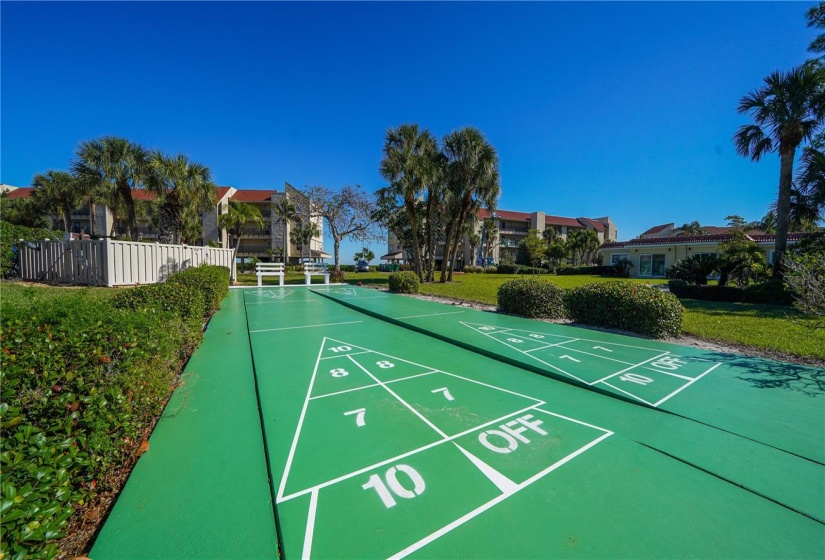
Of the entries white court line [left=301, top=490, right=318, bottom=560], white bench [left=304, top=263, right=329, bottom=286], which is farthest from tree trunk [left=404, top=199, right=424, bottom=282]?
white court line [left=301, top=490, right=318, bottom=560]

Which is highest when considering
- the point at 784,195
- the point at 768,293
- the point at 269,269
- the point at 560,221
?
the point at 560,221

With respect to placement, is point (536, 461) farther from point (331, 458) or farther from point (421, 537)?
point (331, 458)

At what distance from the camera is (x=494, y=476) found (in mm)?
2609

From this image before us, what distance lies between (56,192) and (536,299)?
4405 cm

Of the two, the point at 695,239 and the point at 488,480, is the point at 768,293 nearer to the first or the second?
the point at 488,480

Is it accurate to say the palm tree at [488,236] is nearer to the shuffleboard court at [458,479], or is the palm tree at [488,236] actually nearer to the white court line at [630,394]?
the white court line at [630,394]

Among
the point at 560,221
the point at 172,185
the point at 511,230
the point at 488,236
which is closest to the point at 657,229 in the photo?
the point at 560,221

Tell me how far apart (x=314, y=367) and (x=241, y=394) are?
1207 mm

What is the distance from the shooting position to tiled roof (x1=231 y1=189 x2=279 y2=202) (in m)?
53.6

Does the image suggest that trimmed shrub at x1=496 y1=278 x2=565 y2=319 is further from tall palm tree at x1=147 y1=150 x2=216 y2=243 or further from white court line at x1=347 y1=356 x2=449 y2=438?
tall palm tree at x1=147 y1=150 x2=216 y2=243

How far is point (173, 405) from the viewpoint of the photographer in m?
3.78

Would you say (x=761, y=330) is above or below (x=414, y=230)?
below

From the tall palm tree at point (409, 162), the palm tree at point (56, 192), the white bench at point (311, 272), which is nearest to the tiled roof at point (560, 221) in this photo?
the tall palm tree at point (409, 162)

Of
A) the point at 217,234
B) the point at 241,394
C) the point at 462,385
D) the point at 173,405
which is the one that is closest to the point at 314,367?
the point at 241,394
